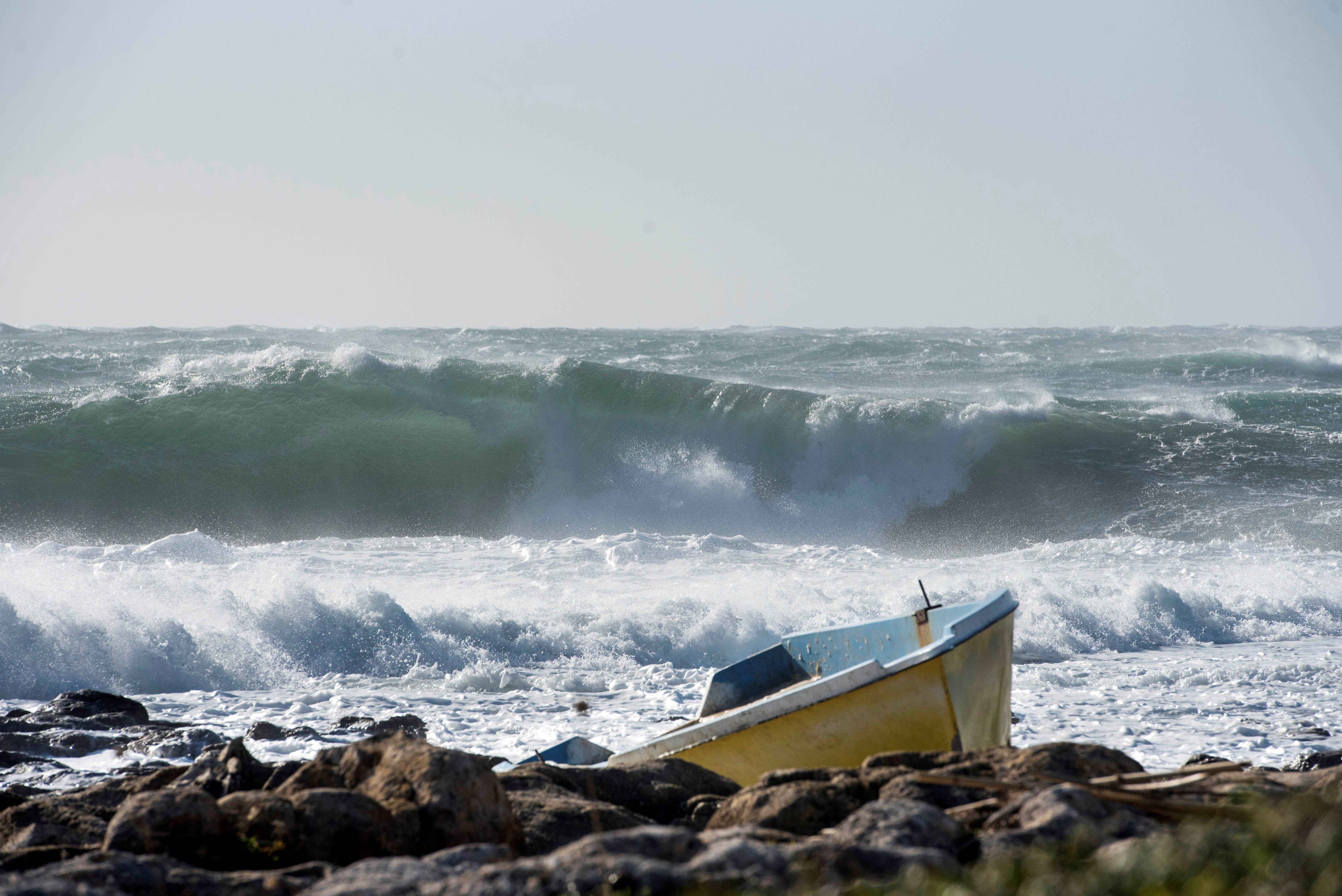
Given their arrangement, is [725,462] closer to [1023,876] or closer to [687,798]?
[687,798]

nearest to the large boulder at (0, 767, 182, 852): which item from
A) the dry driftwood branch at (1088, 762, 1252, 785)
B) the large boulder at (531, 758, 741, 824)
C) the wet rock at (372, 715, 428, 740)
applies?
the large boulder at (531, 758, 741, 824)

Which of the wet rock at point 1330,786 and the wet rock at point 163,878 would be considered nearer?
the wet rock at point 163,878

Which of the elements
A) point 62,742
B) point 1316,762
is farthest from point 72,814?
point 1316,762

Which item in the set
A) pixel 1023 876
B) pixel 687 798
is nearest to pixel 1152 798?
pixel 1023 876

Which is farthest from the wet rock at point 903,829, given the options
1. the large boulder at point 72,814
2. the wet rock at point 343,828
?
the large boulder at point 72,814

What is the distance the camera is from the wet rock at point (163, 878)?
7.75 ft

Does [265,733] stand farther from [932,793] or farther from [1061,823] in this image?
[1061,823]

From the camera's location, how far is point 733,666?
6250 mm

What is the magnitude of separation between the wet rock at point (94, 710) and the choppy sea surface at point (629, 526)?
1.38 feet

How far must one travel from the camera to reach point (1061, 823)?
2449 millimetres

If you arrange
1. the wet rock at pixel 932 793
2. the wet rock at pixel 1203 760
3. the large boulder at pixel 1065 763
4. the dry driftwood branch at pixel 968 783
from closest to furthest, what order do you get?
the dry driftwood branch at pixel 968 783, the wet rock at pixel 932 793, the large boulder at pixel 1065 763, the wet rock at pixel 1203 760

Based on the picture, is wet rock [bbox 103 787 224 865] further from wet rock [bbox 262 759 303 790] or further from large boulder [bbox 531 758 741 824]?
large boulder [bbox 531 758 741 824]

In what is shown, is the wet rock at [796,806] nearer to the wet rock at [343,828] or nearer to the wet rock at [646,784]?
the wet rock at [646,784]

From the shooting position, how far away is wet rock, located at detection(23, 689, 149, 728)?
671cm
